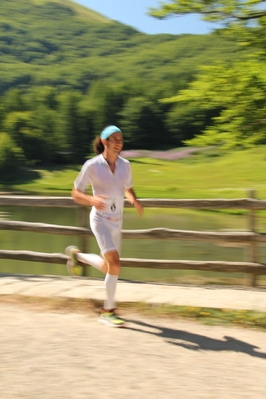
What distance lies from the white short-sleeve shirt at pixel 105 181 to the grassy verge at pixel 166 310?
3.41 ft

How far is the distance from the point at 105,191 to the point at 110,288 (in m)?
0.80

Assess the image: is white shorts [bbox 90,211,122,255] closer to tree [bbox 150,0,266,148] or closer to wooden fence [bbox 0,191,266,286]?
wooden fence [bbox 0,191,266,286]

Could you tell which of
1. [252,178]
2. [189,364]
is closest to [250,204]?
[189,364]

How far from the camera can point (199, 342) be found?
14.9 ft

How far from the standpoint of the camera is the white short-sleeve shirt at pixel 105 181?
15.6 ft

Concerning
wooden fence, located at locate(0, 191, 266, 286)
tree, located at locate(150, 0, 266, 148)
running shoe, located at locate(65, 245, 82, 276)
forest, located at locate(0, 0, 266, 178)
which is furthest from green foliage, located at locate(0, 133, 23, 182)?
running shoe, located at locate(65, 245, 82, 276)

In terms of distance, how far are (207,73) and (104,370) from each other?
20.0ft

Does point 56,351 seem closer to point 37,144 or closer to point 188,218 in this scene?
point 188,218

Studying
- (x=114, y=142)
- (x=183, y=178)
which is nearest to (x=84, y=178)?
(x=114, y=142)

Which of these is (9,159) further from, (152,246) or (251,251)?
(251,251)

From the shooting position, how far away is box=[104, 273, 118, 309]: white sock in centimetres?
493

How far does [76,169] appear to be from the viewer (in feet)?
235

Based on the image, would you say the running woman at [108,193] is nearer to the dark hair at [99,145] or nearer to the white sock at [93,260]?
the dark hair at [99,145]

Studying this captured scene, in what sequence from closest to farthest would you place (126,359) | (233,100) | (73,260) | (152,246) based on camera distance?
1. (126,359)
2. (73,260)
3. (233,100)
4. (152,246)
